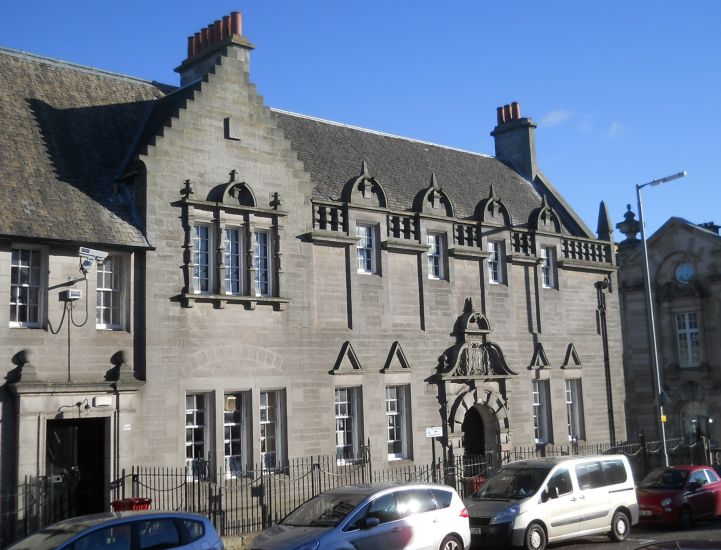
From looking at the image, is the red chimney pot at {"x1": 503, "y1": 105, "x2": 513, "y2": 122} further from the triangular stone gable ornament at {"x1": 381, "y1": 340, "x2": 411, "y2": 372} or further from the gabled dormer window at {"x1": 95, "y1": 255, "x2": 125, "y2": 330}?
the gabled dormer window at {"x1": 95, "y1": 255, "x2": 125, "y2": 330}

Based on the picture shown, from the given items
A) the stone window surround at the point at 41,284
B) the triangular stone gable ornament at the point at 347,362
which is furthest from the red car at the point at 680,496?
the stone window surround at the point at 41,284

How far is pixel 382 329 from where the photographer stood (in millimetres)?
25172

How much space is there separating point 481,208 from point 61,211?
1419 cm

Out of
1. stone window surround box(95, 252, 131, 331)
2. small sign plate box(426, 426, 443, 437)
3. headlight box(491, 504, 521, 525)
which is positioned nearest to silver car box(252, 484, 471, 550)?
headlight box(491, 504, 521, 525)

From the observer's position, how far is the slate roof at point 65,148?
19203 mm

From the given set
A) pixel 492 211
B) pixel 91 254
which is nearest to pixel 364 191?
pixel 492 211

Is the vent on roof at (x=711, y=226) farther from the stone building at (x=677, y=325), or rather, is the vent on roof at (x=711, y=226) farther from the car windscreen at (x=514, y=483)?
the car windscreen at (x=514, y=483)

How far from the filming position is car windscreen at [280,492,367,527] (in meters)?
14.7

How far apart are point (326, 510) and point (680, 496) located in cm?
1084

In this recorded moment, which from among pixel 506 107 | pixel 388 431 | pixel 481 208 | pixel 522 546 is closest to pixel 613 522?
pixel 522 546

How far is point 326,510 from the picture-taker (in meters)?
15.1

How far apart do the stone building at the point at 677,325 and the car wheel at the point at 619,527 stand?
80.9 feet

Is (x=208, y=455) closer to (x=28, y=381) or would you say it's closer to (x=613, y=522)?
(x=28, y=381)

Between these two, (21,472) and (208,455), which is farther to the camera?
(208,455)
